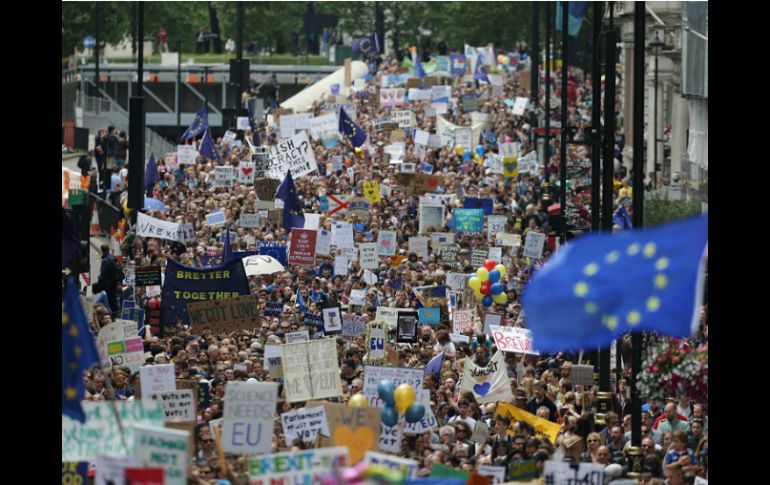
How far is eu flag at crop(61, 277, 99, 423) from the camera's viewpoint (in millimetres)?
13664

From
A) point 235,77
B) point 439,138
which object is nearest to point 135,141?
point 439,138

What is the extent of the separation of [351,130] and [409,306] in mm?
20124

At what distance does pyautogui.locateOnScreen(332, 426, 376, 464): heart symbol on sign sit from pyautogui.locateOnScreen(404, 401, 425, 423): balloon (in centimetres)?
209

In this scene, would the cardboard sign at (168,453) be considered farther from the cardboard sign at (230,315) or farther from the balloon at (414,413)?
the cardboard sign at (230,315)

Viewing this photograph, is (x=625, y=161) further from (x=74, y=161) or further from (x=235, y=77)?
(x=74, y=161)

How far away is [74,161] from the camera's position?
6378 cm

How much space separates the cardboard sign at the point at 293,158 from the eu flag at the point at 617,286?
83.9 feet

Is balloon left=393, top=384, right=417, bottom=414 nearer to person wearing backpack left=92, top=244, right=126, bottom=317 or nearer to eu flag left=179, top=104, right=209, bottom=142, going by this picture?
person wearing backpack left=92, top=244, right=126, bottom=317

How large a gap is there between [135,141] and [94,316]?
198 inches

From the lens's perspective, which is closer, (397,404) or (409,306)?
(397,404)

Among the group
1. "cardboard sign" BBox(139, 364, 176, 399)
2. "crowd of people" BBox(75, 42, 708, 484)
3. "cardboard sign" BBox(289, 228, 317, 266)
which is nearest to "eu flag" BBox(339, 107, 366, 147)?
"crowd of people" BBox(75, 42, 708, 484)

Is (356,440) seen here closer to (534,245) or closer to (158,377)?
(158,377)

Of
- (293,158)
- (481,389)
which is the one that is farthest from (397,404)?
(293,158)

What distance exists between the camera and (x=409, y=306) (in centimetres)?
2761
